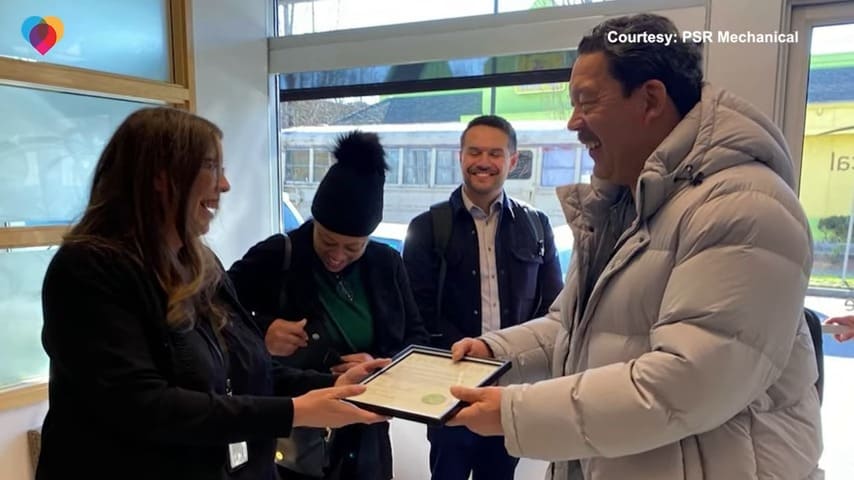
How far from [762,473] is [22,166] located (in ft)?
7.95

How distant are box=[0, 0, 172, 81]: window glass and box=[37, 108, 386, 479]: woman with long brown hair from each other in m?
1.39

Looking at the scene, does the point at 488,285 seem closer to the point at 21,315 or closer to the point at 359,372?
the point at 359,372

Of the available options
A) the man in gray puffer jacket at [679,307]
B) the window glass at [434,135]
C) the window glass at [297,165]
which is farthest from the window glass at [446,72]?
the man in gray puffer jacket at [679,307]

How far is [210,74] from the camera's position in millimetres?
2756

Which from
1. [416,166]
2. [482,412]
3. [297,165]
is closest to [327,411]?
[482,412]

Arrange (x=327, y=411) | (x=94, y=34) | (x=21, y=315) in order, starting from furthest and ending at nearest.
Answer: (x=94, y=34)
(x=21, y=315)
(x=327, y=411)

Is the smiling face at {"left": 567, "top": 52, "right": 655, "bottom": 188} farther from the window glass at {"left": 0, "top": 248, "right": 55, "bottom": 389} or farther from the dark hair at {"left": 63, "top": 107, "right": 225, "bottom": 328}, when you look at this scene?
the window glass at {"left": 0, "top": 248, "right": 55, "bottom": 389}

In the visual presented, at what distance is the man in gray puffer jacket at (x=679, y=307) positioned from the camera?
0.87 meters

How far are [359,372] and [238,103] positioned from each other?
74.9 inches

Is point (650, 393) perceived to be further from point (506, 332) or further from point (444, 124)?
point (444, 124)

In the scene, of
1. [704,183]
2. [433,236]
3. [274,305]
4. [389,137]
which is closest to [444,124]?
[389,137]

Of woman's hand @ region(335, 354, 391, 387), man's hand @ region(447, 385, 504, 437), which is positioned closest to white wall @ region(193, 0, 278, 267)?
woman's hand @ region(335, 354, 391, 387)

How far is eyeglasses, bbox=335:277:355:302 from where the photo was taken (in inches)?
69.0

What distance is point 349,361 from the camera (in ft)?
5.51
